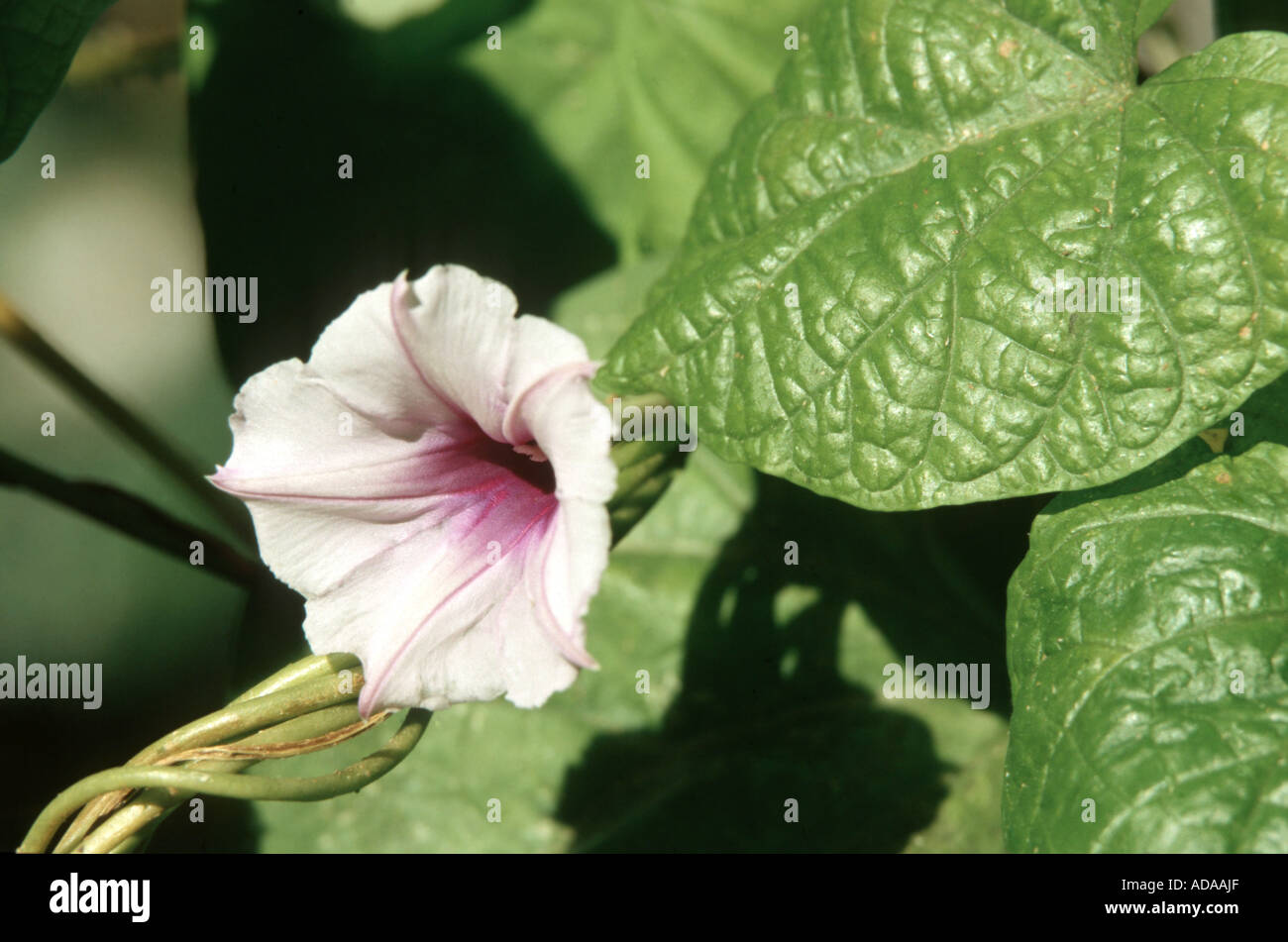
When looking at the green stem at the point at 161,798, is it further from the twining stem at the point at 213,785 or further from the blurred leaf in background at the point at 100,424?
the blurred leaf in background at the point at 100,424

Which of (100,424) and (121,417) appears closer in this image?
(121,417)

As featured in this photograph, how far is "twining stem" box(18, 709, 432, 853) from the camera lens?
1.05m

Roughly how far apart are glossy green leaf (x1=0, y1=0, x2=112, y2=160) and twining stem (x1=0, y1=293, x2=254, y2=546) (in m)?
0.39

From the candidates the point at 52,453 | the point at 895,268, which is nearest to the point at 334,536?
the point at 895,268

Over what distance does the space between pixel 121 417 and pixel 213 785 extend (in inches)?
31.6

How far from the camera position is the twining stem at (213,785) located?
41.4 inches

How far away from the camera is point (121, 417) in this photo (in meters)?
1.65

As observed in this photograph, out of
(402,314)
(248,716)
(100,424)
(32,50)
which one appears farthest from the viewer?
(100,424)

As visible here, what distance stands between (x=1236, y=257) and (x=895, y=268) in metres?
0.31

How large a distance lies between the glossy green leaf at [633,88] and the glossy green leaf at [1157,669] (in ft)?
3.00

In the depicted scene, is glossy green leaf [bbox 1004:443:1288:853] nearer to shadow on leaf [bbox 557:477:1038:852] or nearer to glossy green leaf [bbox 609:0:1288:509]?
glossy green leaf [bbox 609:0:1288:509]

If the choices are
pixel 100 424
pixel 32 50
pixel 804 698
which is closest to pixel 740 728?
pixel 804 698

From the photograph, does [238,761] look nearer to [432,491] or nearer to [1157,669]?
[432,491]

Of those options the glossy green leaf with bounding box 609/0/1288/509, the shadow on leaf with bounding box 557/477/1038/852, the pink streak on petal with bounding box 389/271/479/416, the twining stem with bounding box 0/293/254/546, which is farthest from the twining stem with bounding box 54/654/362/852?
the twining stem with bounding box 0/293/254/546
